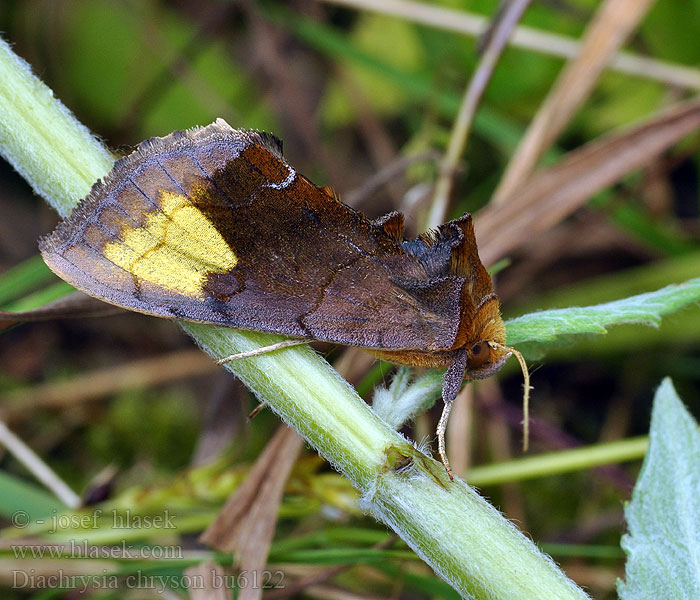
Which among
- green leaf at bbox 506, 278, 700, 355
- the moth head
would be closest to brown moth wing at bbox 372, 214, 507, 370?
the moth head

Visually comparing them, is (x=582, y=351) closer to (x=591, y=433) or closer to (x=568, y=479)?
(x=591, y=433)

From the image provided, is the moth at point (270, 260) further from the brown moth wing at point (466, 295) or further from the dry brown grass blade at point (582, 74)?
the dry brown grass blade at point (582, 74)

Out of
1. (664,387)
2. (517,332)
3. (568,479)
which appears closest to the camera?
(664,387)

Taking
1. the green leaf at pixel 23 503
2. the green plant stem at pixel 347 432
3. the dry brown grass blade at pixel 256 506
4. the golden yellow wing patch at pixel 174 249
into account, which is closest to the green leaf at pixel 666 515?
the green plant stem at pixel 347 432

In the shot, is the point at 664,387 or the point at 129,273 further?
the point at 129,273

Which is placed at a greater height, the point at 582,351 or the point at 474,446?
the point at 582,351

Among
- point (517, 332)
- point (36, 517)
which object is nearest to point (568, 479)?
point (517, 332)

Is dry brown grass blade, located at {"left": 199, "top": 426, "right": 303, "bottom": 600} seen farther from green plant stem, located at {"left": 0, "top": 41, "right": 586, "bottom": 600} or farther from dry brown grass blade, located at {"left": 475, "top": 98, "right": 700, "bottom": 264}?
dry brown grass blade, located at {"left": 475, "top": 98, "right": 700, "bottom": 264}
